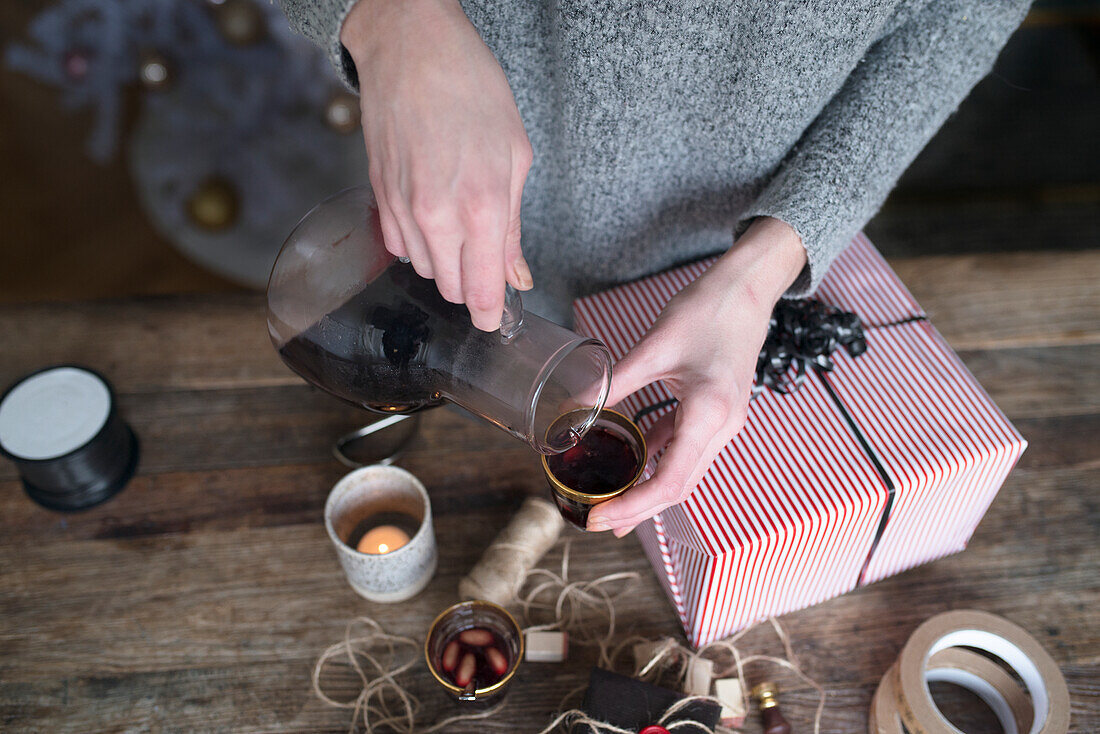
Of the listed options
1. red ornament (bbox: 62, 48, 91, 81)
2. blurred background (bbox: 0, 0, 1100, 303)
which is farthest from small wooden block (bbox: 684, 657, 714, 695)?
red ornament (bbox: 62, 48, 91, 81)

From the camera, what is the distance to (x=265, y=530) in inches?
33.9

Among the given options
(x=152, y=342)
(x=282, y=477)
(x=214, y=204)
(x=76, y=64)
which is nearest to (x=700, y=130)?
(x=282, y=477)

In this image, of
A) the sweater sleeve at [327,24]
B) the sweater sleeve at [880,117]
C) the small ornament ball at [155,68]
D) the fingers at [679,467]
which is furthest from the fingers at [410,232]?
the small ornament ball at [155,68]

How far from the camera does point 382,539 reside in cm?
83

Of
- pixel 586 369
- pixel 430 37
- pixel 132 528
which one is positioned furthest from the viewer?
pixel 132 528

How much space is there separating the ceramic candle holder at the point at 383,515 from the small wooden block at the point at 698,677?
11.2 inches

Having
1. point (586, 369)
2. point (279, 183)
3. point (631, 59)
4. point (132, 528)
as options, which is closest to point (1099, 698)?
point (586, 369)

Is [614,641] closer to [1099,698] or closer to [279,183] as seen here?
[1099,698]

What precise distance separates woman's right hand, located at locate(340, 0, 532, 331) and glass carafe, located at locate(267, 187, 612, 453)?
0.17 ft

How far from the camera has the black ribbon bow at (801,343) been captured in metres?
0.77

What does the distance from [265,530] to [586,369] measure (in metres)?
0.47

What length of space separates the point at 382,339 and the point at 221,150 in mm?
1395

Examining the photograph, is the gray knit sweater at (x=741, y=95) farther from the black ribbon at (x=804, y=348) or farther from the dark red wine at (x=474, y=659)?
the dark red wine at (x=474, y=659)

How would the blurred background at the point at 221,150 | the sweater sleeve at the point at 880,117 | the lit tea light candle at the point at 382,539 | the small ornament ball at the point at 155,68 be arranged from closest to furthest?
the sweater sleeve at the point at 880,117, the lit tea light candle at the point at 382,539, the small ornament ball at the point at 155,68, the blurred background at the point at 221,150
